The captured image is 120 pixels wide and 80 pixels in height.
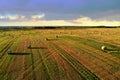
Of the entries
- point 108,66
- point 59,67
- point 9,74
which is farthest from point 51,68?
point 108,66

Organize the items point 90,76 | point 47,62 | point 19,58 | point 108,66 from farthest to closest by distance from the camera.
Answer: point 19,58 < point 47,62 < point 108,66 < point 90,76

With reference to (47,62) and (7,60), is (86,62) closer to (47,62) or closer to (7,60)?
(47,62)

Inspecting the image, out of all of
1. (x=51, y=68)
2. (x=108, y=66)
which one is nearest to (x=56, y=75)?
(x=51, y=68)

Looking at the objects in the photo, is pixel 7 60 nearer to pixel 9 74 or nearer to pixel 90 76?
pixel 9 74

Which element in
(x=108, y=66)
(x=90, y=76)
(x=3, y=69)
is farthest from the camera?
(x=108, y=66)

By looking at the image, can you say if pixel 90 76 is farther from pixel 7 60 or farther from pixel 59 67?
pixel 7 60

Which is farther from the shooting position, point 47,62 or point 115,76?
point 47,62

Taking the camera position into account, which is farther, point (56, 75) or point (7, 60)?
point (7, 60)

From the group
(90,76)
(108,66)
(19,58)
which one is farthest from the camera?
(19,58)

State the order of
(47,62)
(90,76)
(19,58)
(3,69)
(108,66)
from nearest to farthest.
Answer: (90,76)
(3,69)
(108,66)
(47,62)
(19,58)
